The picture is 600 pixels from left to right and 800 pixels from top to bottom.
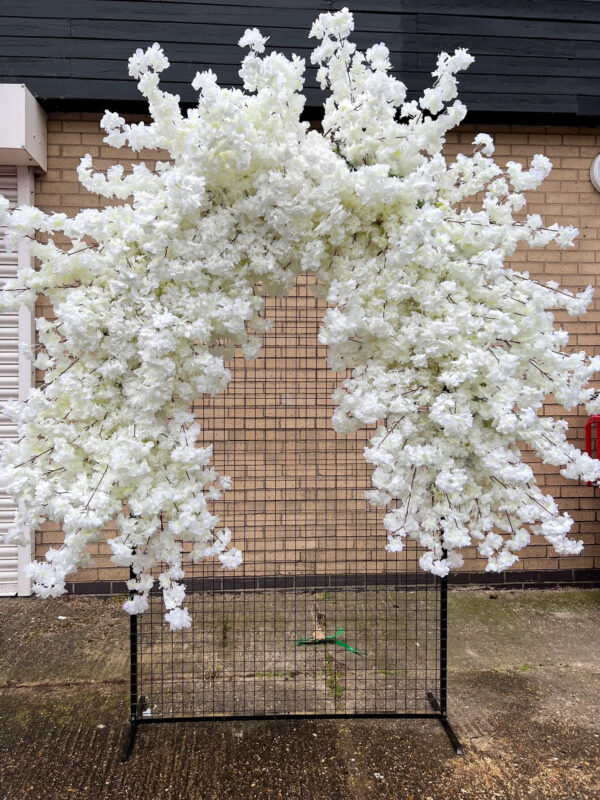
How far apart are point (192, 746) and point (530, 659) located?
2.02m

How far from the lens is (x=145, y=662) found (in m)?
3.42

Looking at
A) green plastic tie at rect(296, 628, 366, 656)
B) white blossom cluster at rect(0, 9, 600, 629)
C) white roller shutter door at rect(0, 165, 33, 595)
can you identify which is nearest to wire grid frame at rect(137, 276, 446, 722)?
green plastic tie at rect(296, 628, 366, 656)

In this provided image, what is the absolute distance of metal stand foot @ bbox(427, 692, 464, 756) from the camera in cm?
266

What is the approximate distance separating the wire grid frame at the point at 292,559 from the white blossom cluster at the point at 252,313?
1551mm

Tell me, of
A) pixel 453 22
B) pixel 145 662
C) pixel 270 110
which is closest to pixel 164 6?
pixel 453 22

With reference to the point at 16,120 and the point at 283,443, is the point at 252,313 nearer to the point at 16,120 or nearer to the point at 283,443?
the point at 283,443

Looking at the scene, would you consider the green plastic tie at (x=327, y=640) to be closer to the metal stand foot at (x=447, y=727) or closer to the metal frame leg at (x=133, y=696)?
the metal stand foot at (x=447, y=727)

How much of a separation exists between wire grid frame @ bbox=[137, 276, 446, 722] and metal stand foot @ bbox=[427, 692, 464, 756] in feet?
0.96

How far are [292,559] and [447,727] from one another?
63.9 inches

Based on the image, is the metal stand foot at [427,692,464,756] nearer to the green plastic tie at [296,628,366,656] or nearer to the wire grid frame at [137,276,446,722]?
the wire grid frame at [137,276,446,722]

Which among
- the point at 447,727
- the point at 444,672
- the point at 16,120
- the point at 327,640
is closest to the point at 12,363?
the point at 16,120

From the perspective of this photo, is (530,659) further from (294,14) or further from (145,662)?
(294,14)

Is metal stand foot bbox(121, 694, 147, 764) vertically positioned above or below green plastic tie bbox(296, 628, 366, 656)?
below

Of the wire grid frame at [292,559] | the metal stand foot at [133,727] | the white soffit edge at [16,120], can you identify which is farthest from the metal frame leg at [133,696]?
the white soffit edge at [16,120]
